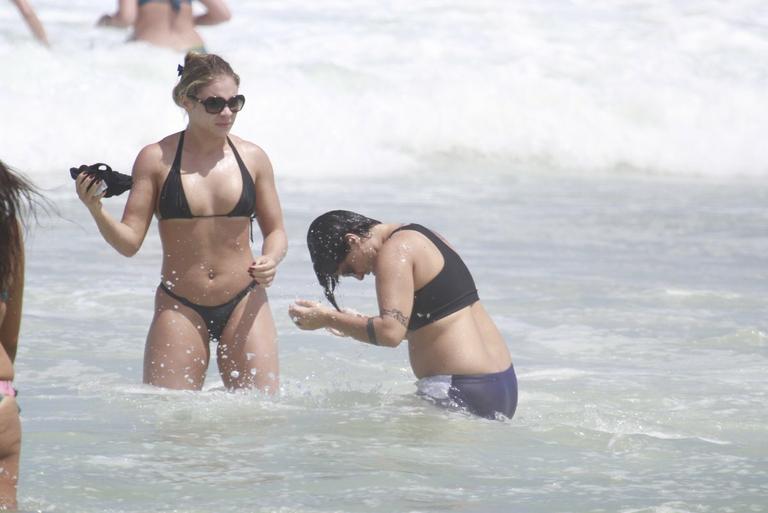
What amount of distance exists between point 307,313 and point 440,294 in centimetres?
57

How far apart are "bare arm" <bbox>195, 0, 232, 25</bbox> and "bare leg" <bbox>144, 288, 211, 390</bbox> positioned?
959cm

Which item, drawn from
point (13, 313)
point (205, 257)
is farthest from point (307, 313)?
point (13, 313)

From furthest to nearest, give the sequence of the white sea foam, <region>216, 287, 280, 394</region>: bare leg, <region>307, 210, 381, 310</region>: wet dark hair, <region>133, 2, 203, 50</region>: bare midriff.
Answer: the white sea foam, <region>133, 2, 203, 50</region>: bare midriff, <region>216, 287, 280, 394</region>: bare leg, <region>307, 210, 381, 310</region>: wet dark hair

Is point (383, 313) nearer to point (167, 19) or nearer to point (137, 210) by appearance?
point (137, 210)

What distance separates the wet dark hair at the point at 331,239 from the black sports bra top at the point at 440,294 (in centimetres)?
17

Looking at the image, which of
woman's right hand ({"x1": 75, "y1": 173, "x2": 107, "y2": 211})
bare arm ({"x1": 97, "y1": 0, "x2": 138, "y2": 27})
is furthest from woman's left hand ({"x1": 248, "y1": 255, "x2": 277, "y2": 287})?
bare arm ({"x1": 97, "y1": 0, "x2": 138, "y2": 27})

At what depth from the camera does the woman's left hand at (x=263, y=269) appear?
5875 millimetres

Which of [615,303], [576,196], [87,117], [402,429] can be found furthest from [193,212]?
[87,117]

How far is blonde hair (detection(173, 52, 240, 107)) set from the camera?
602 centimetres

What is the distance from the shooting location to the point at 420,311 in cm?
592

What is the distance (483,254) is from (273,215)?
478cm

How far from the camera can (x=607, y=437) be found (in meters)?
6.07

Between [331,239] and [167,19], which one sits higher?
[167,19]

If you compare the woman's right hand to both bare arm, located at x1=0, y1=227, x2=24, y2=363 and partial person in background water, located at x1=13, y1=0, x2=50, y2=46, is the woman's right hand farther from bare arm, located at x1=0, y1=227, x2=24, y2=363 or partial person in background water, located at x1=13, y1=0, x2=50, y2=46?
partial person in background water, located at x1=13, y1=0, x2=50, y2=46
